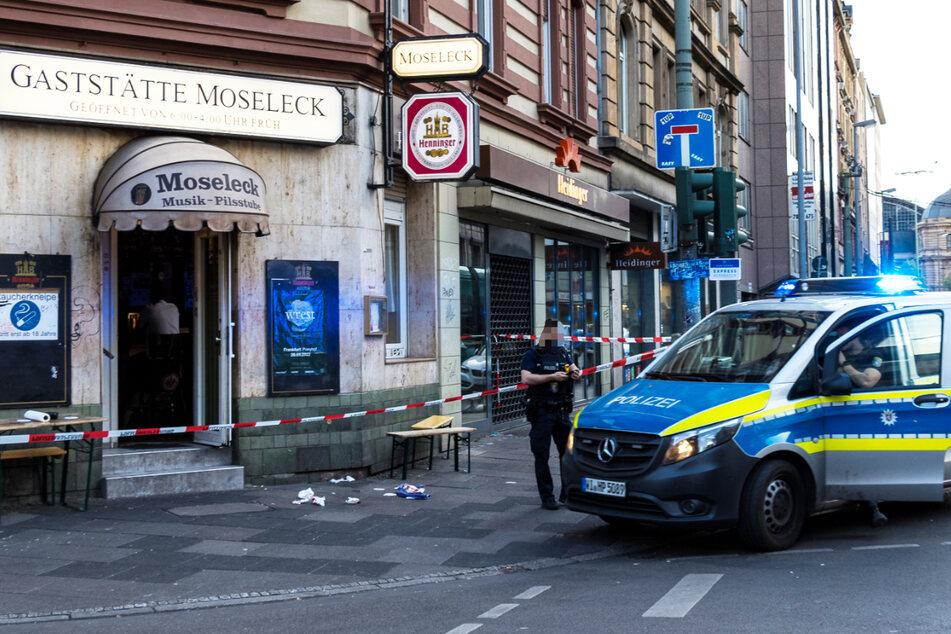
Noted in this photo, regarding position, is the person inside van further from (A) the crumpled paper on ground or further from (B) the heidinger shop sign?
(B) the heidinger shop sign

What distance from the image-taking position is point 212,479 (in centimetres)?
1069

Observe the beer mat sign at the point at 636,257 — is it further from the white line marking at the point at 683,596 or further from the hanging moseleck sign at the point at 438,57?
the white line marking at the point at 683,596

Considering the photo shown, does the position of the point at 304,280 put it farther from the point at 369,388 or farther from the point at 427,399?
the point at 427,399

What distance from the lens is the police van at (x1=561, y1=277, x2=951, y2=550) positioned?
7.66 meters

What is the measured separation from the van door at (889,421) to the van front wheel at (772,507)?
425mm

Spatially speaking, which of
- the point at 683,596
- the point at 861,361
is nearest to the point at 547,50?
the point at 861,361

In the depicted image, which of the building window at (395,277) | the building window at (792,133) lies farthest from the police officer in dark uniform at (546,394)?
the building window at (792,133)

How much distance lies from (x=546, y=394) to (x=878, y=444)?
9.62 feet

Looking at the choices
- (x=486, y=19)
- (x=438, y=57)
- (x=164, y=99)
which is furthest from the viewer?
(x=486, y=19)

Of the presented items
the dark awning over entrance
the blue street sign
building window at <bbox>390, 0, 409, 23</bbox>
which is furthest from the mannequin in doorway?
the blue street sign

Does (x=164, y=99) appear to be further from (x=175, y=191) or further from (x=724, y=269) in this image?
(x=724, y=269)

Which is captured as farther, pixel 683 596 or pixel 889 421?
pixel 889 421

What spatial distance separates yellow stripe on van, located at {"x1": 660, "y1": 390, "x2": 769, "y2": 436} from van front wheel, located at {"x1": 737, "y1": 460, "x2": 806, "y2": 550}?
429 millimetres

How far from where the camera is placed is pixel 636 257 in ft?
68.2
